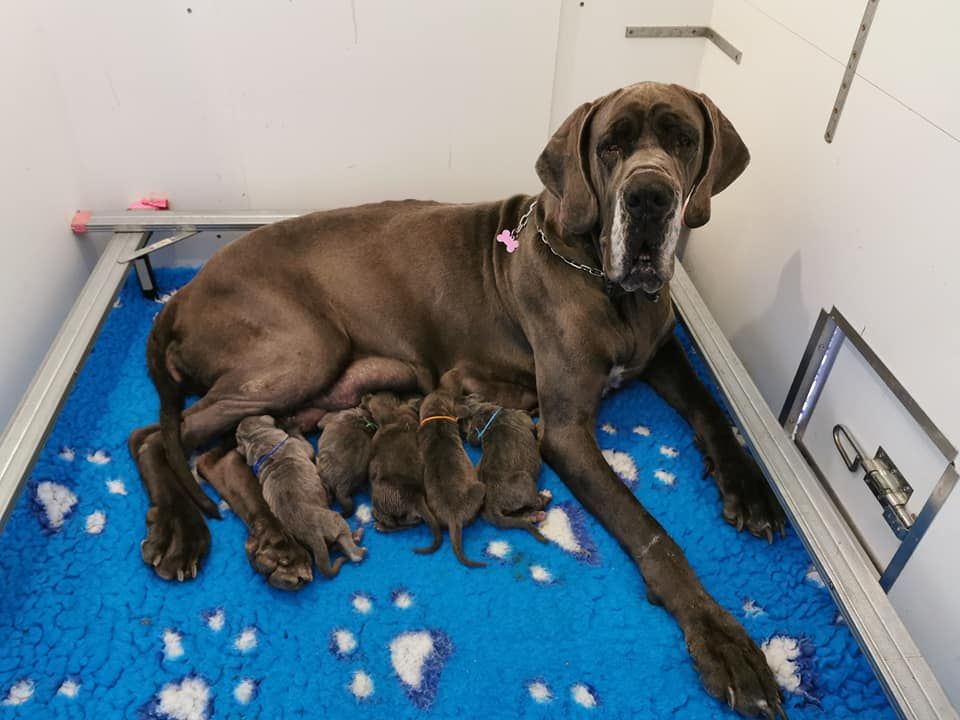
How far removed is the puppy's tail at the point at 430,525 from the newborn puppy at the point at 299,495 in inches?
6.3

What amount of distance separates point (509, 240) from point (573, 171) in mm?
360

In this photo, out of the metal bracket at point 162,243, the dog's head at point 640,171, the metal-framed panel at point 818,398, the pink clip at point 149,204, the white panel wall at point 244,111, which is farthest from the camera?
the pink clip at point 149,204

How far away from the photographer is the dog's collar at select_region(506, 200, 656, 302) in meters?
2.09

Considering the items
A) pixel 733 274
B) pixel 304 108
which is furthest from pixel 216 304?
pixel 733 274

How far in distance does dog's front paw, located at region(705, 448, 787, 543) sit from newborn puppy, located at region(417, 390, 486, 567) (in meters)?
0.68

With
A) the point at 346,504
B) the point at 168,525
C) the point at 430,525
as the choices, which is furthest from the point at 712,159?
the point at 168,525

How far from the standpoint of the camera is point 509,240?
2.26 meters

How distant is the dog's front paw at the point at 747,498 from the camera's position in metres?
2.07

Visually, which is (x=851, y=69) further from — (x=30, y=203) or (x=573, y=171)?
(x=30, y=203)

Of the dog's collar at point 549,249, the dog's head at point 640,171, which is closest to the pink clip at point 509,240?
the dog's collar at point 549,249

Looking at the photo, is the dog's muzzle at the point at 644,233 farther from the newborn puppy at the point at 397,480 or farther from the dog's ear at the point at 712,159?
the newborn puppy at the point at 397,480

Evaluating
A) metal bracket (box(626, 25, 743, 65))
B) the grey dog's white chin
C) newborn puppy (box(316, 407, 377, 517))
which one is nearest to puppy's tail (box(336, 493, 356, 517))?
Answer: newborn puppy (box(316, 407, 377, 517))

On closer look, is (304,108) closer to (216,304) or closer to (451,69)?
(451,69)

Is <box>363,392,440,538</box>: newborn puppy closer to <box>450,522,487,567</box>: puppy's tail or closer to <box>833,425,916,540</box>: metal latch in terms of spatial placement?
<box>450,522,487,567</box>: puppy's tail
